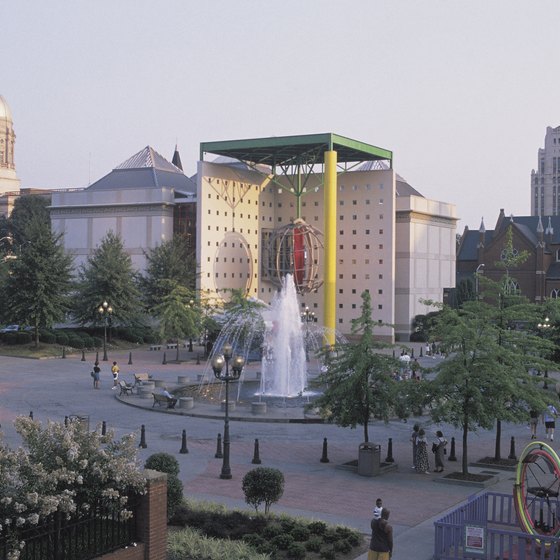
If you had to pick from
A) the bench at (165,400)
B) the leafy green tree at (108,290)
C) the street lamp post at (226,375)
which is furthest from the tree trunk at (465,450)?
the leafy green tree at (108,290)

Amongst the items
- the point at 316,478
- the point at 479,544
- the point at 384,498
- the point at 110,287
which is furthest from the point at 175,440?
the point at 110,287

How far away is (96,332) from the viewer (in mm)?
67688

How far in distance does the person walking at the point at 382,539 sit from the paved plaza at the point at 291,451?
5.26ft

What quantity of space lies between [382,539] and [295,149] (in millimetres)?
61635

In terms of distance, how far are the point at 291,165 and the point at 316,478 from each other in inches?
2338

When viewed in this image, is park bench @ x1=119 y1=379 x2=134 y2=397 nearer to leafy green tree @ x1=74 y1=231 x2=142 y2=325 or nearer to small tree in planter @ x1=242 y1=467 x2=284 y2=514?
small tree in planter @ x1=242 y1=467 x2=284 y2=514

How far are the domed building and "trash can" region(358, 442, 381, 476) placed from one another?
157623 millimetres

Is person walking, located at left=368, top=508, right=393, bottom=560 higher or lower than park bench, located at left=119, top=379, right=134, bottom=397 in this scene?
higher

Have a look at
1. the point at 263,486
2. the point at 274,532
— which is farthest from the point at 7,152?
the point at 274,532

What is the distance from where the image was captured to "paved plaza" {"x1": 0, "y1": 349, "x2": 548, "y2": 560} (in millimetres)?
19656

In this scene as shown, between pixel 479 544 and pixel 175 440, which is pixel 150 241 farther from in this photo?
pixel 479 544

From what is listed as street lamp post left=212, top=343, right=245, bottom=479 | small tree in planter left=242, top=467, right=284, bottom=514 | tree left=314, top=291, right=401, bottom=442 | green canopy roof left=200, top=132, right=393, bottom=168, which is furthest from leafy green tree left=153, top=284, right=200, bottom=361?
small tree in planter left=242, top=467, right=284, bottom=514

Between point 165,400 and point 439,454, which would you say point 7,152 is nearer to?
point 165,400

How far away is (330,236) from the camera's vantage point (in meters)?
69.5
